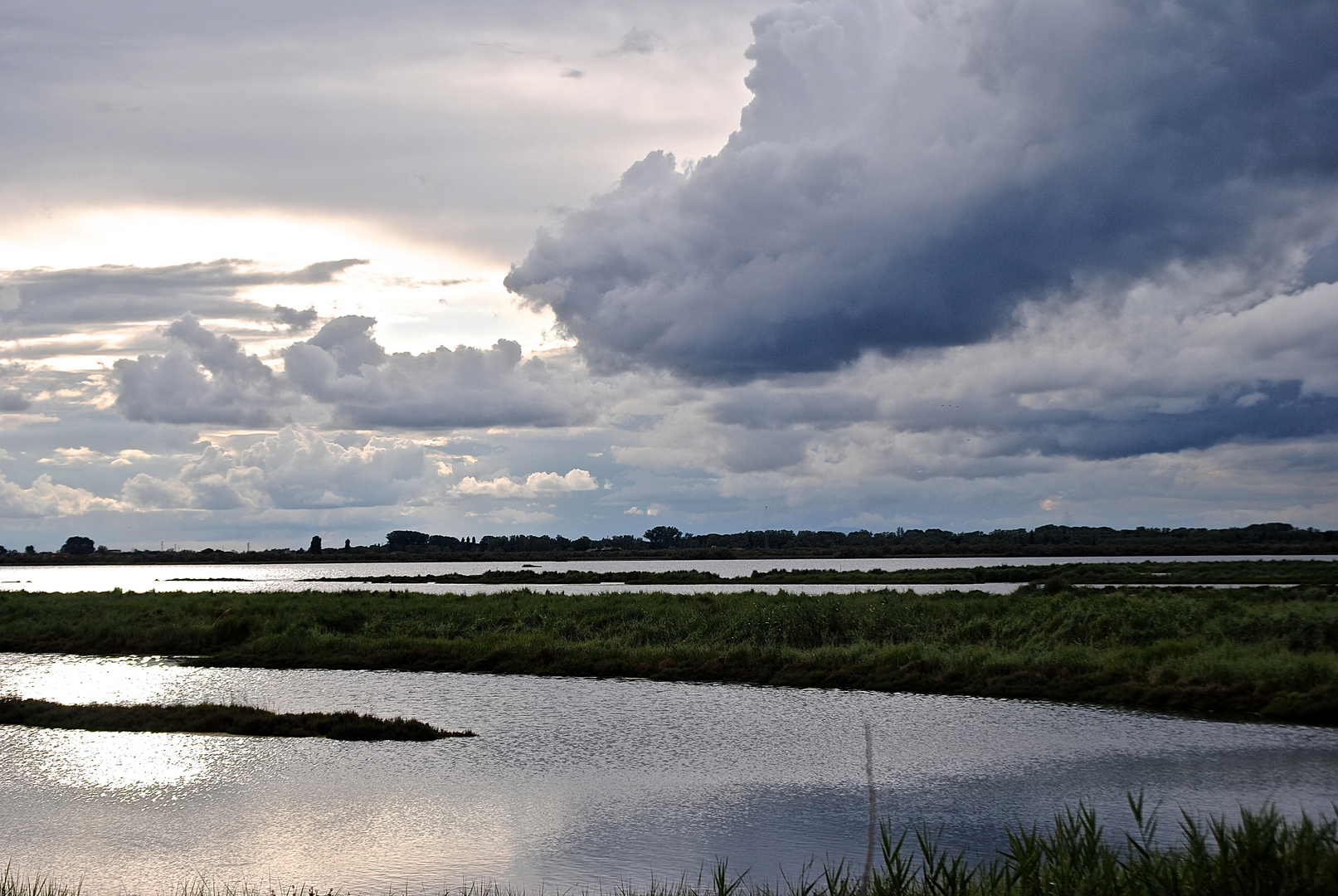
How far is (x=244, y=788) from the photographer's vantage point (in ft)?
56.9

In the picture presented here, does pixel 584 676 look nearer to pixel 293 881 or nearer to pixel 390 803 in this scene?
pixel 390 803

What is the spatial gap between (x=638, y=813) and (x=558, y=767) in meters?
4.08

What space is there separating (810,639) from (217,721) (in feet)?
66.4

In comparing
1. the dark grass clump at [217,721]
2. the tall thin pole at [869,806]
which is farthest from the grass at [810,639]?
the dark grass clump at [217,721]

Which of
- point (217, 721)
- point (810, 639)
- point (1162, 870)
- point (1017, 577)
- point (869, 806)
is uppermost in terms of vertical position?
point (1162, 870)

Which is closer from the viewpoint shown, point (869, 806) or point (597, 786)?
point (869, 806)

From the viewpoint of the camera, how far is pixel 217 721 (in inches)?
918

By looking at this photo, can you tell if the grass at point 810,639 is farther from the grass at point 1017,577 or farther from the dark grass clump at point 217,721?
the grass at point 1017,577

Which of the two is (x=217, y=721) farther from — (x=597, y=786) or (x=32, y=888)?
(x=32, y=888)

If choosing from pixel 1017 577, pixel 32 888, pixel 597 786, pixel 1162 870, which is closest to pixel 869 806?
pixel 597 786

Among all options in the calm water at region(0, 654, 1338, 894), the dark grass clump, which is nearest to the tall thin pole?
the calm water at region(0, 654, 1338, 894)

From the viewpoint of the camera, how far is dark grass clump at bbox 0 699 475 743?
22344 mm

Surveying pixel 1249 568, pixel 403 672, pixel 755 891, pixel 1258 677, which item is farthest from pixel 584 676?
pixel 1249 568

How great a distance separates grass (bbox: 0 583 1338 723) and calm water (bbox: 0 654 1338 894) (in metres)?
2.53
